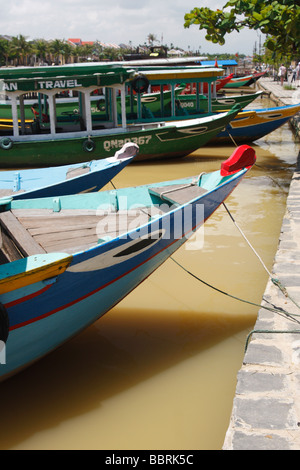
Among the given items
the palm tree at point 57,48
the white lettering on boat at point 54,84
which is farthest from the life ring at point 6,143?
the palm tree at point 57,48

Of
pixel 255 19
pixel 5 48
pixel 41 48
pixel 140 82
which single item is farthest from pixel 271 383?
pixel 41 48

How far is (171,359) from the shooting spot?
4.49 metres

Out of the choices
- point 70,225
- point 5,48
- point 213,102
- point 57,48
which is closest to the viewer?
point 70,225

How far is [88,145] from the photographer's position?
1136 centimetres

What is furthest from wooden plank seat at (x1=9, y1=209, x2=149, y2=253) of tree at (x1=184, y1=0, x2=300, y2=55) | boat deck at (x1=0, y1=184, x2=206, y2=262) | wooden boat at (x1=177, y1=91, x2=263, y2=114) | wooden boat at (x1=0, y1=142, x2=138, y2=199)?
wooden boat at (x1=177, y1=91, x2=263, y2=114)

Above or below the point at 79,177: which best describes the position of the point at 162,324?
below

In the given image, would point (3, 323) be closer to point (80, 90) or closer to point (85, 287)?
point (85, 287)

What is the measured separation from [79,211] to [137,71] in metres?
8.69

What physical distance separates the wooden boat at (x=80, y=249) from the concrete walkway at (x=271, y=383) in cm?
103

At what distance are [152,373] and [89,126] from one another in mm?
8052

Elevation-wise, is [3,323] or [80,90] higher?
[80,90]

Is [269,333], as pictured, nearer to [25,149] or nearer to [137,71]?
[25,149]

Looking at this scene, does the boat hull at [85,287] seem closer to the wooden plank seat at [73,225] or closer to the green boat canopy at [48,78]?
the wooden plank seat at [73,225]

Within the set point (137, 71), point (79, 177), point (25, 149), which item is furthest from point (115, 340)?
point (137, 71)
